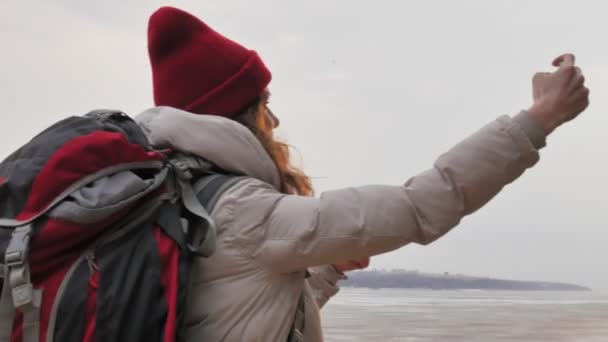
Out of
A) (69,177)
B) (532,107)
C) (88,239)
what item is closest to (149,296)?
(88,239)

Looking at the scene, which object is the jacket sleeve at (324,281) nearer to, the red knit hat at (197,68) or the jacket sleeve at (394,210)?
the red knit hat at (197,68)

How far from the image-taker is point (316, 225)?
1.75 meters

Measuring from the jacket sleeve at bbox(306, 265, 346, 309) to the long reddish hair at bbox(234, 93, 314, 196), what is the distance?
0.35 m

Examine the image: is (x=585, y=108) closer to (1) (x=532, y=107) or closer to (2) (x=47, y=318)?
(1) (x=532, y=107)

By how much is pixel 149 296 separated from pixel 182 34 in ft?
2.59

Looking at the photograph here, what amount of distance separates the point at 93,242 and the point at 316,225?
1.40 ft

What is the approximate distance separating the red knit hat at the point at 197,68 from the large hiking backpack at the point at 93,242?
0.42 metres

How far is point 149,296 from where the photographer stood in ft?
5.53

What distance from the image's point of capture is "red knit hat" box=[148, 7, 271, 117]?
220 centimetres

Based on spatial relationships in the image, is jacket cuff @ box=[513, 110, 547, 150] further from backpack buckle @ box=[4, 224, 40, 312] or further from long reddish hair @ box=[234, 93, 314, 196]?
backpack buckle @ box=[4, 224, 40, 312]

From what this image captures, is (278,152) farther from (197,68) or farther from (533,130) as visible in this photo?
(533,130)

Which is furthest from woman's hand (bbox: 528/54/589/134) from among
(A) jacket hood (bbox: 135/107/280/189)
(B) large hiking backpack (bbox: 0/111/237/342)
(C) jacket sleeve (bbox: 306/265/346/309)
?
(C) jacket sleeve (bbox: 306/265/346/309)

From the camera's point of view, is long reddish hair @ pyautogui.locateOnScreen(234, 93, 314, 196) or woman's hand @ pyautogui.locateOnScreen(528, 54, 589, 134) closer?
woman's hand @ pyautogui.locateOnScreen(528, 54, 589, 134)

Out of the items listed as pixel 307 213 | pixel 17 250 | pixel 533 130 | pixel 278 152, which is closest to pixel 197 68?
pixel 278 152
